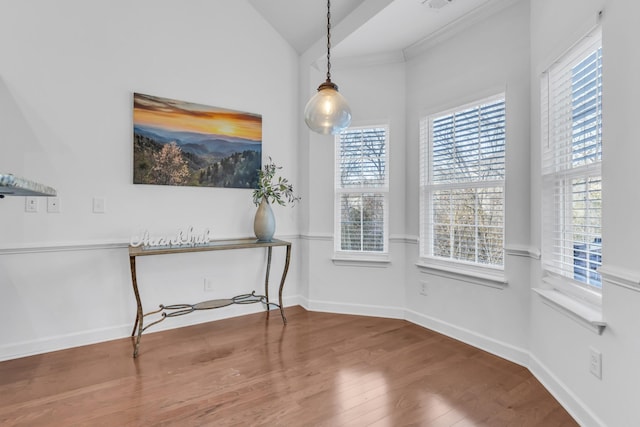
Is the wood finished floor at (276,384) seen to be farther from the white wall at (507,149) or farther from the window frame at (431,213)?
the window frame at (431,213)

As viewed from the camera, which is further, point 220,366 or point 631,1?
point 220,366

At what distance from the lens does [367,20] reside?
8.96ft

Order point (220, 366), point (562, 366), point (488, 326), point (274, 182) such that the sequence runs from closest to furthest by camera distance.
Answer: point (562, 366), point (220, 366), point (488, 326), point (274, 182)

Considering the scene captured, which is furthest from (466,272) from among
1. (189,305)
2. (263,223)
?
(189,305)

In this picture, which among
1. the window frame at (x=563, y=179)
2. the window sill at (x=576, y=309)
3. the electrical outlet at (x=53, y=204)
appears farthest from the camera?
the electrical outlet at (x=53, y=204)

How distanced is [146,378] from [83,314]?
982 mm

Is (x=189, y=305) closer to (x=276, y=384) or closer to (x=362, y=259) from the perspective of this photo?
(x=276, y=384)

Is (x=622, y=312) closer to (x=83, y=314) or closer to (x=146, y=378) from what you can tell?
(x=146, y=378)

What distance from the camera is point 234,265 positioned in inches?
129

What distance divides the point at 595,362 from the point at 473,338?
1047mm

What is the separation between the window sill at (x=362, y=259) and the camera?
10.8ft

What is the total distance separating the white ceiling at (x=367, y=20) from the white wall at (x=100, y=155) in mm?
392

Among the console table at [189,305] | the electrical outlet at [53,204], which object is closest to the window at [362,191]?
the console table at [189,305]

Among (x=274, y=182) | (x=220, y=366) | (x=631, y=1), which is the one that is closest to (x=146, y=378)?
(x=220, y=366)
